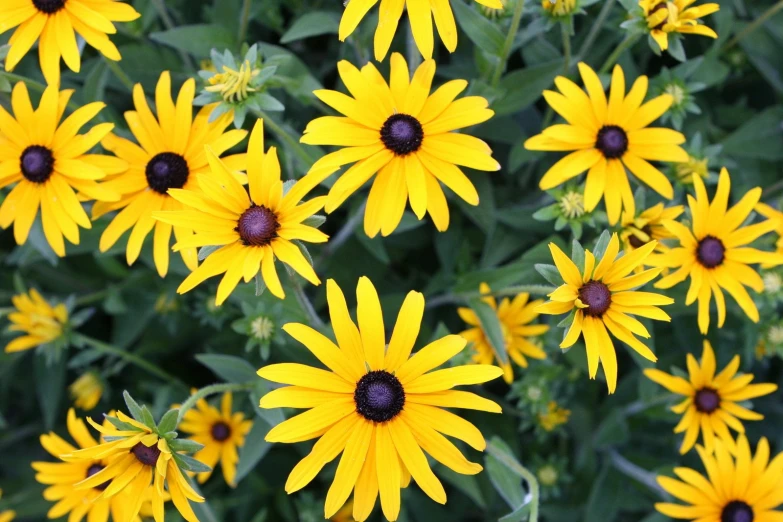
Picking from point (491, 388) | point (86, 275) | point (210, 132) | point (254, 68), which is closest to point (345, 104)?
point (254, 68)

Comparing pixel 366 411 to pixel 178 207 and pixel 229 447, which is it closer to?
pixel 178 207

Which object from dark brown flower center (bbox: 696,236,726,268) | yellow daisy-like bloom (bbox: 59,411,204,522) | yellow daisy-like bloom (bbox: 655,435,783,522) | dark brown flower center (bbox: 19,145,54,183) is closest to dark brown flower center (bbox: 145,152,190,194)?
dark brown flower center (bbox: 19,145,54,183)

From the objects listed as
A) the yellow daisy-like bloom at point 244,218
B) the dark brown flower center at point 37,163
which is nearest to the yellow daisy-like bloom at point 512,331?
the yellow daisy-like bloom at point 244,218

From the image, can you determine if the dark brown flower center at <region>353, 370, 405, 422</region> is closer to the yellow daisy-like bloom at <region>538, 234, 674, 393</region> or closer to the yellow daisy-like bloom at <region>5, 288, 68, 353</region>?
the yellow daisy-like bloom at <region>538, 234, 674, 393</region>

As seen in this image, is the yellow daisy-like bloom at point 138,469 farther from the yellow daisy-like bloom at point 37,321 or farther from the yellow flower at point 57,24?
the yellow flower at point 57,24

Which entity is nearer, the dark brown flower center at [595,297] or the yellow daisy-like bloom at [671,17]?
the dark brown flower center at [595,297]

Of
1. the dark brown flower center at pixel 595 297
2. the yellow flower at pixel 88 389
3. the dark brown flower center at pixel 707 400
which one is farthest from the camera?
the yellow flower at pixel 88 389

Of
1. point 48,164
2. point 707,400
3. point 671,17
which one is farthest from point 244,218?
point 707,400
